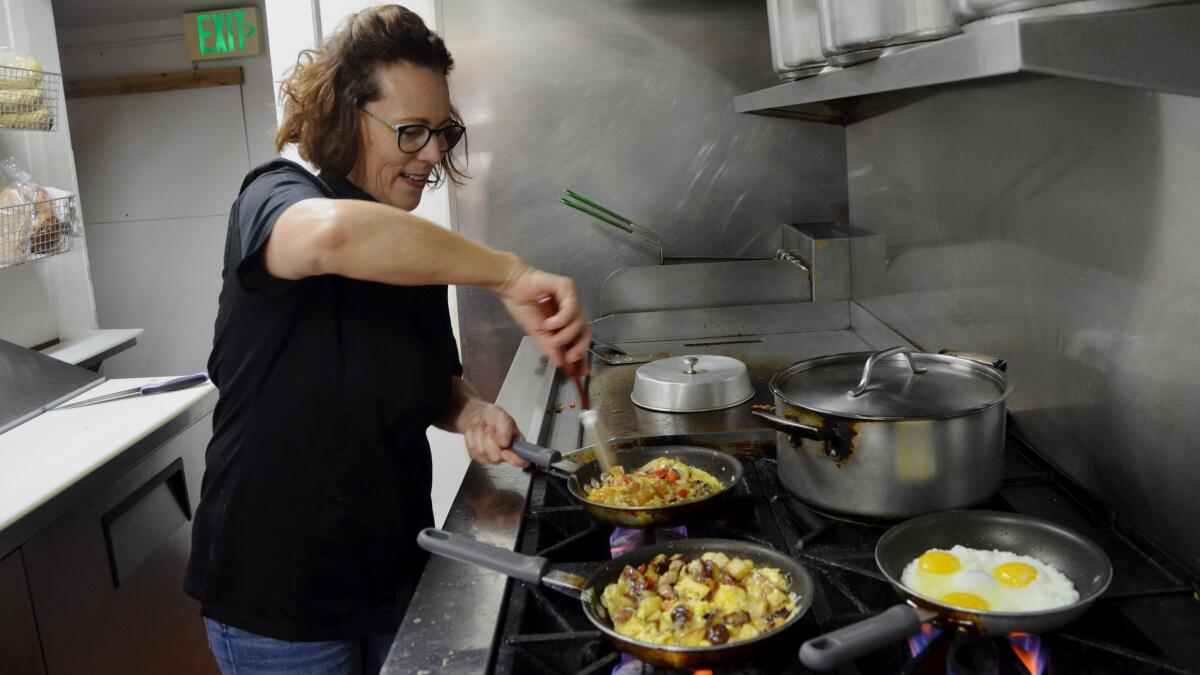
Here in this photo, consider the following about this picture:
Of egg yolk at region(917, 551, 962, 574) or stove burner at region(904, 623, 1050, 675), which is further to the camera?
egg yolk at region(917, 551, 962, 574)

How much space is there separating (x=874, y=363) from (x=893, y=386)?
2.1 inches

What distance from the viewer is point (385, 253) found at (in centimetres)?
106

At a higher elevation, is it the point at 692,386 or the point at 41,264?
the point at 41,264

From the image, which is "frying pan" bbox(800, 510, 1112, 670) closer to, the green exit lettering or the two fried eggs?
the two fried eggs

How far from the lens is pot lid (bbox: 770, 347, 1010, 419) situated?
114 centimetres

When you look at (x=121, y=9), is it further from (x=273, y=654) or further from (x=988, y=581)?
(x=988, y=581)

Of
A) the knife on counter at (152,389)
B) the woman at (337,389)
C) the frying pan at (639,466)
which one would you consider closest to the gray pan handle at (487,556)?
the frying pan at (639,466)

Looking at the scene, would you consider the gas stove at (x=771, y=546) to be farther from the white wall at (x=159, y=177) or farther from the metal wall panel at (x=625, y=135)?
the white wall at (x=159, y=177)

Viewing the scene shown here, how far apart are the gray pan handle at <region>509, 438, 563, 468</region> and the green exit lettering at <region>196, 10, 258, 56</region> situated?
10.5ft

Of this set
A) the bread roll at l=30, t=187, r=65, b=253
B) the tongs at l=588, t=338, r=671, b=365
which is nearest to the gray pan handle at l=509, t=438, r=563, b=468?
the tongs at l=588, t=338, r=671, b=365

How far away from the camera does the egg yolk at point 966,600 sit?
912mm

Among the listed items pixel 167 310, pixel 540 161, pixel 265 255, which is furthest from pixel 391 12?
pixel 167 310

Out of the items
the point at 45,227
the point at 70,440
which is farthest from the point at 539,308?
the point at 45,227

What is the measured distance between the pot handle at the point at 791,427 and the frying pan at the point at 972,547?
142mm
